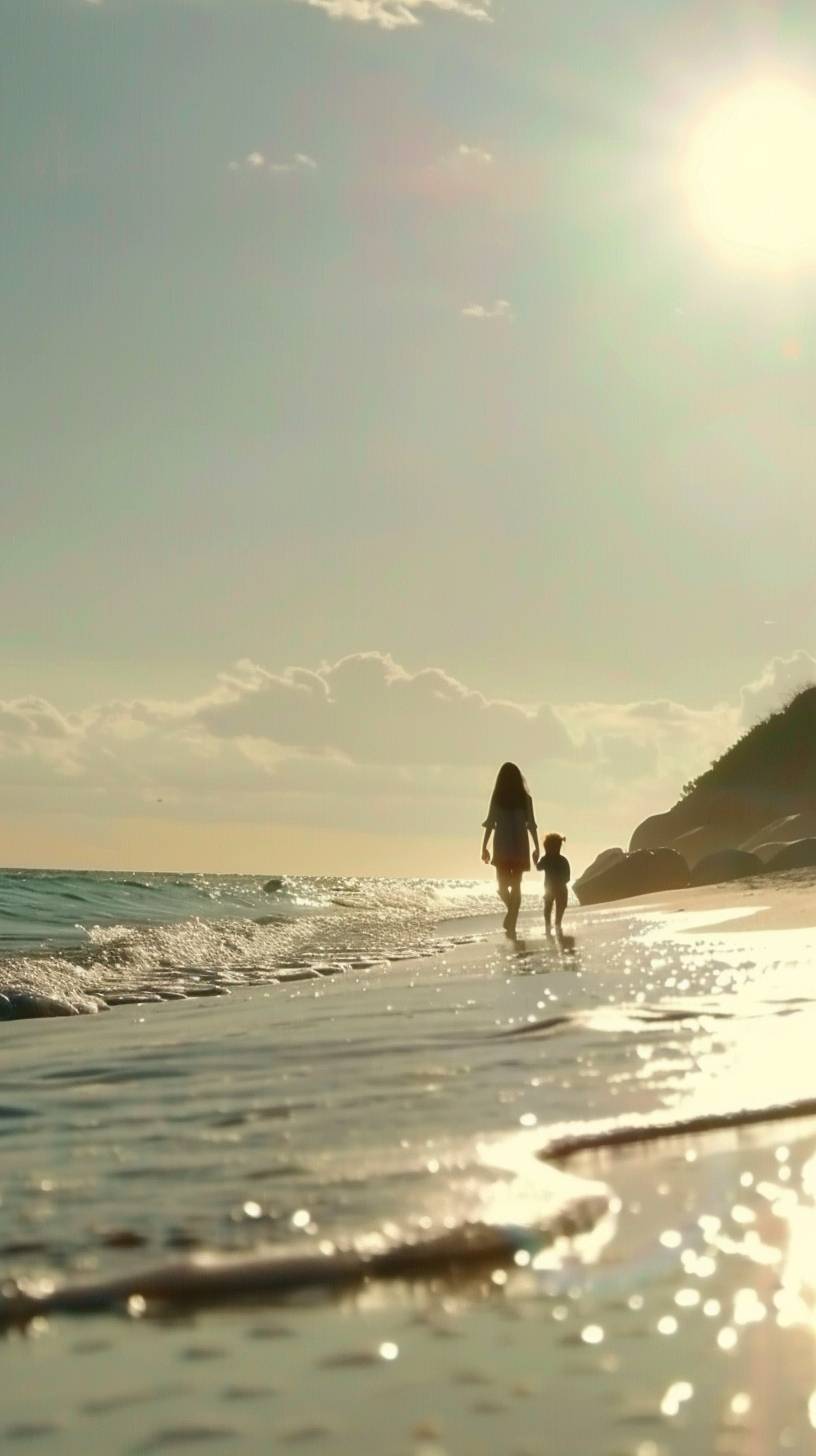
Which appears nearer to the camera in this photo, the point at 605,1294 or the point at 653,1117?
the point at 605,1294

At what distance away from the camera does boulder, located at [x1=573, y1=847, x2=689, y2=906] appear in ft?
103

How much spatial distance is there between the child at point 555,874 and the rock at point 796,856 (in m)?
7.33

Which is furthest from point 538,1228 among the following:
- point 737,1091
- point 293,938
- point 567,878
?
point 293,938

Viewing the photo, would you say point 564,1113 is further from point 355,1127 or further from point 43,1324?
point 43,1324

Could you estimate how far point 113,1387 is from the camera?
198 centimetres

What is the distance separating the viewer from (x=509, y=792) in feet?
59.2

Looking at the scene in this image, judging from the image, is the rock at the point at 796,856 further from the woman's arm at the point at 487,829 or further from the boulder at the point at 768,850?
the woman's arm at the point at 487,829

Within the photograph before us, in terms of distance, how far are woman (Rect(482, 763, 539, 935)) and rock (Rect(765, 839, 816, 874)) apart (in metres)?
8.05

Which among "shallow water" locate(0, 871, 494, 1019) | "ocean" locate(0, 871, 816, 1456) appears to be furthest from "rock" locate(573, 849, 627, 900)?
"ocean" locate(0, 871, 816, 1456)

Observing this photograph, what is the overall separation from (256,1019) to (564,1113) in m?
3.42

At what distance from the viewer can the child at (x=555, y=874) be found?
57.5ft

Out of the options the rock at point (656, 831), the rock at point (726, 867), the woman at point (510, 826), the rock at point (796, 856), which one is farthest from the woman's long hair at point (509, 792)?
the rock at point (656, 831)

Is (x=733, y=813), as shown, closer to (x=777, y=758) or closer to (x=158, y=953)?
(x=777, y=758)

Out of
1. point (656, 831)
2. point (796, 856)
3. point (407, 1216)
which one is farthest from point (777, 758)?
point (407, 1216)
